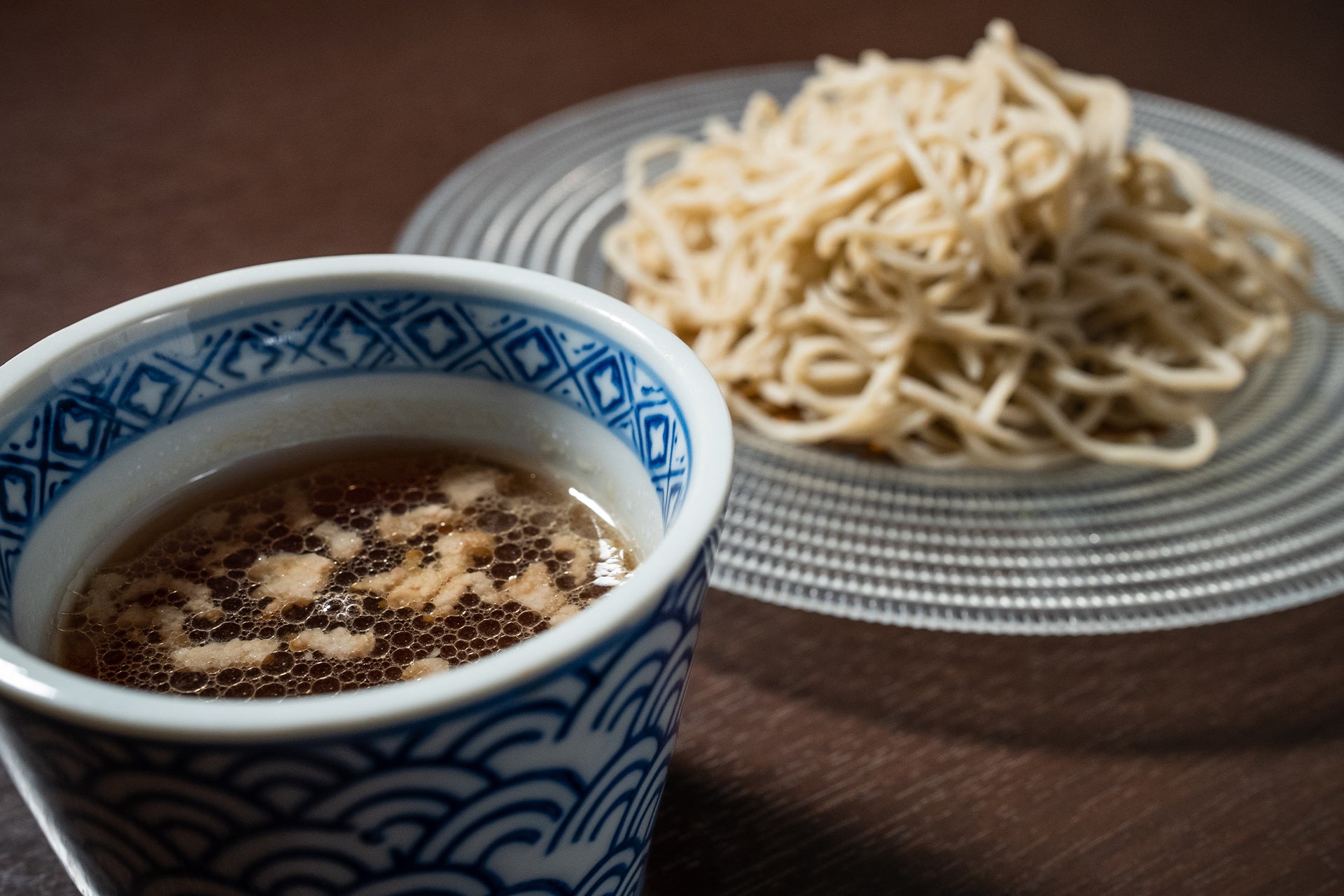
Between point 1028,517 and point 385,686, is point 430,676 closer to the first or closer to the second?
point 385,686

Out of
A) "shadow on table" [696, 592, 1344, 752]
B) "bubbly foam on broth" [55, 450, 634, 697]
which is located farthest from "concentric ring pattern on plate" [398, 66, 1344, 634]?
"bubbly foam on broth" [55, 450, 634, 697]

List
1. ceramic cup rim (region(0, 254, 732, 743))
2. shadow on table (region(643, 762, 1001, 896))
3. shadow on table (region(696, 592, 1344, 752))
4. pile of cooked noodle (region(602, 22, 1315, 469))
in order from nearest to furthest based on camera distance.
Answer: ceramic cup rim (region(0, 254, 732, 743)) < shadow on table (region(643, 762, 1001, 896)) < shadow on table (region(696, 592, 1344, 752)) < pile of cooked noodle (region(602, 22, 1315, 469))

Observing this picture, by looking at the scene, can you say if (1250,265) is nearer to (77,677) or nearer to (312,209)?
(312,209)

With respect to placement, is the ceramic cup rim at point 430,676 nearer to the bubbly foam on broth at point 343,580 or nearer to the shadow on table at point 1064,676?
the bubbly foam on broth at point 343,580

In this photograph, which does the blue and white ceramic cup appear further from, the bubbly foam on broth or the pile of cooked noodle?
the pile of cooked noodle

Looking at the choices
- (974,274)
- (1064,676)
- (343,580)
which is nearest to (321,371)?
(343,580)

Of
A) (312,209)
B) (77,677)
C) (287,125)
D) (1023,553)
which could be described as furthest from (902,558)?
(287,125)
